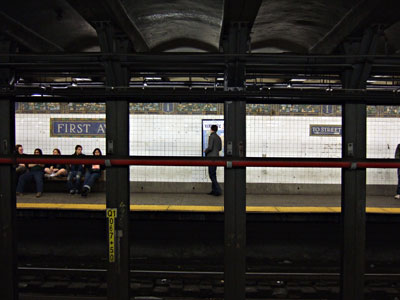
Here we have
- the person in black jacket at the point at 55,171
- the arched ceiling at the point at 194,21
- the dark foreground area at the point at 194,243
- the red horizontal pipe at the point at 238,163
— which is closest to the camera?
the arched ceiling at the point at 194,21

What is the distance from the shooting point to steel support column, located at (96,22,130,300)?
258cm

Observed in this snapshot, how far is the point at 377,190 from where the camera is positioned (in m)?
7.17

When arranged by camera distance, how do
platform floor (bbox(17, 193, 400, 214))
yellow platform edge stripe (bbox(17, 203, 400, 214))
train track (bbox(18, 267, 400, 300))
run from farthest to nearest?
platform floor (bbox(17, 193, 400, 214)), yellow platform edge stripe (bbox(17, 203, 400, 214)), train track (bbox(18, 267, 400, 300))

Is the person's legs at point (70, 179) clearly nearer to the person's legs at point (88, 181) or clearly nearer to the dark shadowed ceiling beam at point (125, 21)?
the person's legs at point (88, 181)

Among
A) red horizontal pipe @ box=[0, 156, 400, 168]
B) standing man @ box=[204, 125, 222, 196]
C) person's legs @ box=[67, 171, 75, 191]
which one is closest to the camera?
red horizontal pipe @ box=[0, 156, 400, 168]

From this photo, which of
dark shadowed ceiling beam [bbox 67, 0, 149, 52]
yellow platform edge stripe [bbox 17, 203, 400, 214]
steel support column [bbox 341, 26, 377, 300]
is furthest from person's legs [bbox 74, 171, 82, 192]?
steel support column [bbox 341, 26, 377, 300]

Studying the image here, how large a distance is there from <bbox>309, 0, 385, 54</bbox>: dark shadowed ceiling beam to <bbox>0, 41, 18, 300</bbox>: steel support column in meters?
3.09

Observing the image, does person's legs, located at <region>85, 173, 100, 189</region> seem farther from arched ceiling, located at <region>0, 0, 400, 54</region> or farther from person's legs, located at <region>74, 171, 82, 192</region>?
arched ceiling, located at <region>0, 0, 400, 54</region>

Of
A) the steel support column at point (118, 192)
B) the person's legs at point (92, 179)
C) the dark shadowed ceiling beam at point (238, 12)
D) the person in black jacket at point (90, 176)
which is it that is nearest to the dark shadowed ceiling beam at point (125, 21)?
the steel support column at point (118, 192)

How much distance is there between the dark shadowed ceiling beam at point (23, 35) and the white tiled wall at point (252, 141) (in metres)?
3.71

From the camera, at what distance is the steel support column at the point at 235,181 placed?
2520 millimetres

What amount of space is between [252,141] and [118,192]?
4874 mm

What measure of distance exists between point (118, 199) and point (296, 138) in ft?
17.9

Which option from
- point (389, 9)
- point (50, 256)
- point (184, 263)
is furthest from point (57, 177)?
point (389, 9)
